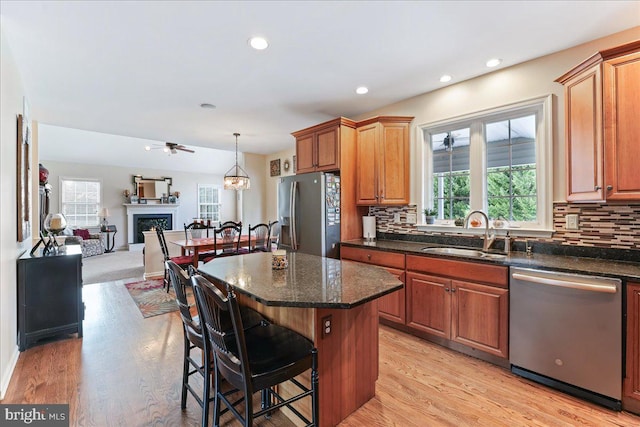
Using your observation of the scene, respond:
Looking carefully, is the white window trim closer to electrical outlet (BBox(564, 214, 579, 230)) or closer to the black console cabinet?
electrical outlet (BBox(564, 214, 579, 230))

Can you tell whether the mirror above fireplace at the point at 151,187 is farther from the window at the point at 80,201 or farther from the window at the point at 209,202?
the window at the point at 209,202

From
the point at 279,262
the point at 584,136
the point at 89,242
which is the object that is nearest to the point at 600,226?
the point at 584,136

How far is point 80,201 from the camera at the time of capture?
30.0ft

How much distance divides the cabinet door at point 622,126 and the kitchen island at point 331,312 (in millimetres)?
1736

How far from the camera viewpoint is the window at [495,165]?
107 inches

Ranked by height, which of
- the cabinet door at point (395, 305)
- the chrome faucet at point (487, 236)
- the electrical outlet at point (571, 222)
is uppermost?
the electrical outlet at point (571, 222)

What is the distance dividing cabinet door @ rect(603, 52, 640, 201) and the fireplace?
411 inches

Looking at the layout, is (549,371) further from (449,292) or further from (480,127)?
(480,127)

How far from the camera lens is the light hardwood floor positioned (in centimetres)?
182

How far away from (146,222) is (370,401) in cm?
1018

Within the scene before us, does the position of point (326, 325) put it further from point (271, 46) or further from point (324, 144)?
point (324, 144)

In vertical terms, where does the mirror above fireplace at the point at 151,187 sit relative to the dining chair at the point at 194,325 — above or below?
above

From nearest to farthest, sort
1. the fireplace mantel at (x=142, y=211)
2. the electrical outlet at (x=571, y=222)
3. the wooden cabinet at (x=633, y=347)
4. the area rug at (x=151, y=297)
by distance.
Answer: the wooden cabinet at (x=633, y=347), the electrical outlet at (x=571, y=222), the area rug at (x=151, y=297), the fireplace mantel at (x=142, y=211)

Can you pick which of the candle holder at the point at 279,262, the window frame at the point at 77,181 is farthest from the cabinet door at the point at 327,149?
the window frame at the point at 77,181
